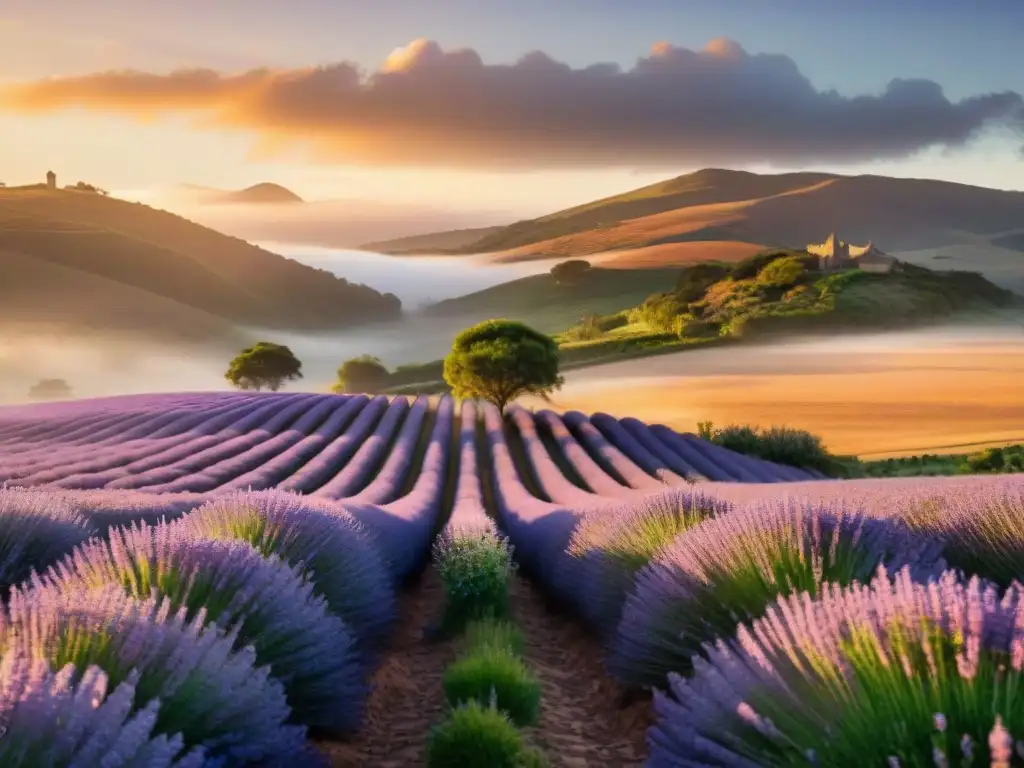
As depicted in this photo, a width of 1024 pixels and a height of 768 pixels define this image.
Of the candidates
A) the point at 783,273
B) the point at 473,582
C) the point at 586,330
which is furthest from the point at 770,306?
the point at 473,582

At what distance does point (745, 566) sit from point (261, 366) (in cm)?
5452

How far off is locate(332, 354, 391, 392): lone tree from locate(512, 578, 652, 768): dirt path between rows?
1965 inches

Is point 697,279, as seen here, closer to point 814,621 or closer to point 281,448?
point 281,448

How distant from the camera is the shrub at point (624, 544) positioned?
783cm

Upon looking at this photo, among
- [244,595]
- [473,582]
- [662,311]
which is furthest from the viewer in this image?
[662,311]

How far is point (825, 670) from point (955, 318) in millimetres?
28995

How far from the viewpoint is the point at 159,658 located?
3594mm

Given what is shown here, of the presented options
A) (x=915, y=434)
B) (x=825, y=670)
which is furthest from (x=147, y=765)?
(x=915, y=434)

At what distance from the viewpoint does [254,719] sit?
156 inches

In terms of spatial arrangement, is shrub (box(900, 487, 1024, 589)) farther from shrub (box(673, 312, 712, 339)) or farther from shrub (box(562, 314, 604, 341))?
shrub (box(562, 314, 604, 341))

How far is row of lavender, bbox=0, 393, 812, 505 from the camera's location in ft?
61.4

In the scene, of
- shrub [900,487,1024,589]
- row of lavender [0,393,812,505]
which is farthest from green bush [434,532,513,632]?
row of lavender [0,393,812,505]

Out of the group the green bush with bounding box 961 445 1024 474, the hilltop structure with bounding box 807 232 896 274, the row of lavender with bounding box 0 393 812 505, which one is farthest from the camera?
the hilltop structure with bounding box 807 232 896 274

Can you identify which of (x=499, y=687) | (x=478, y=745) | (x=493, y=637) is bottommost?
(x=493, y=637)
